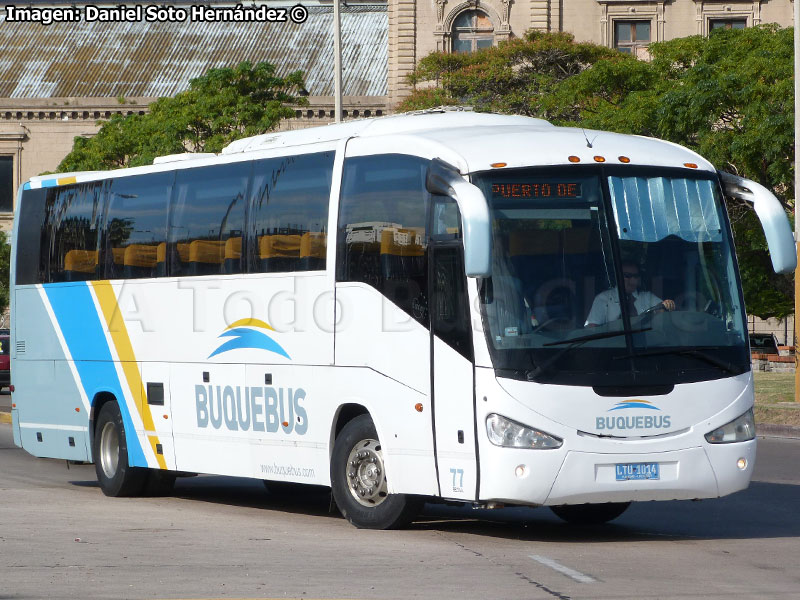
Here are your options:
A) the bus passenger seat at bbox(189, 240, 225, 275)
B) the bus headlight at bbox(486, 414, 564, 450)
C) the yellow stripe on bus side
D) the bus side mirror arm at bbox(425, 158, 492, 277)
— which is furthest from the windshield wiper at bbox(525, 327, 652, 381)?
the yellow stripe on bus side

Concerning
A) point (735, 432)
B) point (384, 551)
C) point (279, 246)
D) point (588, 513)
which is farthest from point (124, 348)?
point (735, 432)

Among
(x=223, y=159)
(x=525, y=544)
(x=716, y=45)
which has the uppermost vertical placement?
(x=716, y=45)

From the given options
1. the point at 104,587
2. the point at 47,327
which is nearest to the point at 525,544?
the point at 104,587

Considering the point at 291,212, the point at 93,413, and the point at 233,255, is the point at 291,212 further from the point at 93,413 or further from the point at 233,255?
the point at 93,413

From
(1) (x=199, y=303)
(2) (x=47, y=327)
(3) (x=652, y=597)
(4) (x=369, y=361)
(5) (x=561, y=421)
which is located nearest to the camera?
(3) (x=652, y=597)

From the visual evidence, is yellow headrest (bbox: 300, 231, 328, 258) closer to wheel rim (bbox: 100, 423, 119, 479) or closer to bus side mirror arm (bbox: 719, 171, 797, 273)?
bus side mirror arm (bbox: 719, 171, 797, 273)

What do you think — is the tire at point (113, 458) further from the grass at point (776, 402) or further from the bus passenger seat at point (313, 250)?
the grass at point (776, 402)

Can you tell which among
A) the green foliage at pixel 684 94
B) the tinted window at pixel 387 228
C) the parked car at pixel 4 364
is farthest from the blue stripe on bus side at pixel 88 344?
the parked car at pixel 4 364

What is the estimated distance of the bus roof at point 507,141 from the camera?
11.6 metres

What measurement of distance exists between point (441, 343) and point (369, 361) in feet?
3.30

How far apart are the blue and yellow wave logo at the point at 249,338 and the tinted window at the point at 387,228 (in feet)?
3.87

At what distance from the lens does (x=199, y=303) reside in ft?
47.3

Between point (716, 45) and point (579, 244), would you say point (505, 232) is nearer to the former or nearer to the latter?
point (579, 244)

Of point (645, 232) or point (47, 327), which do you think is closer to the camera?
point (645, 232)
